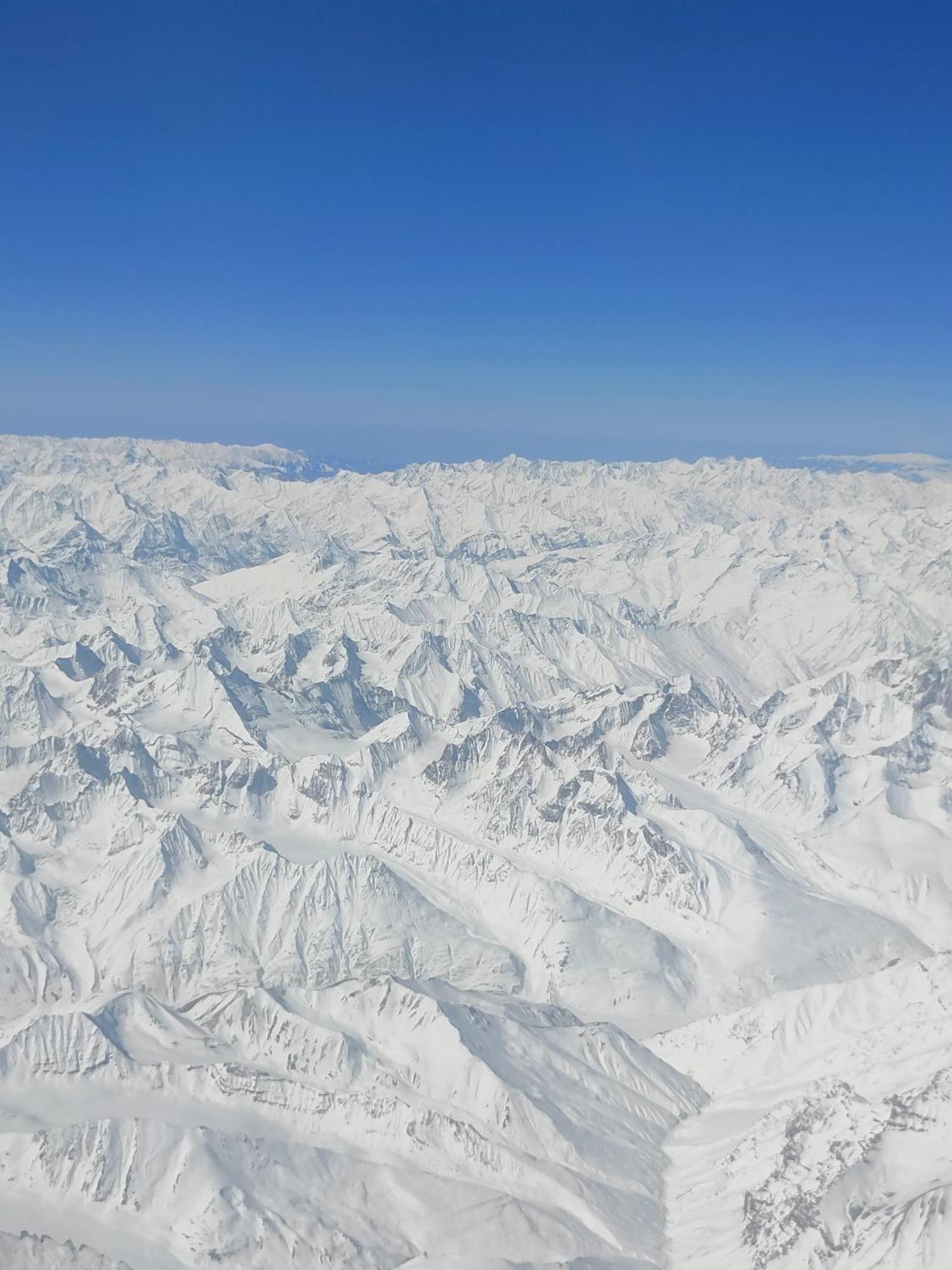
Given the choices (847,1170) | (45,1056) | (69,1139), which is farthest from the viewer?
(45,1056)

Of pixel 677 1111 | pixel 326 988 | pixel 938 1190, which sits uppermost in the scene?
pixel 938 1190

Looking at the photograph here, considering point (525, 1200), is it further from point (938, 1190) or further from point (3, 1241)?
point (3, 1241)

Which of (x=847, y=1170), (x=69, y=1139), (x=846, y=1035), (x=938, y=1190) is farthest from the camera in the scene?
(x=846, y=1035)

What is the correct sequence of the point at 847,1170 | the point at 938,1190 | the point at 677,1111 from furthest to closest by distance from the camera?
the point at 677,1111 < the point at 847,1170 < the point at 938,1190

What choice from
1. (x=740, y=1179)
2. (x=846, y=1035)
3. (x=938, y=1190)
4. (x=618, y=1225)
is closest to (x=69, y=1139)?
(x=618, y=1225)

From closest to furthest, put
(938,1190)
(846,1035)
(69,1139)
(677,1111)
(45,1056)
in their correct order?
(938,1190)
(69,1139)
(45,1056)
(677,1111)
(846,1035)

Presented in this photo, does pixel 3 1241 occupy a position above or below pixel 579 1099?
above

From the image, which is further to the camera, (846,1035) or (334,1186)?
(846,1035)

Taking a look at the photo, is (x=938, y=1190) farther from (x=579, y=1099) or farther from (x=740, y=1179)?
(x=579, y=1099)

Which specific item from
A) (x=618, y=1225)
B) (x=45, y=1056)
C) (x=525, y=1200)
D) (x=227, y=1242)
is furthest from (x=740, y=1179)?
(x=45, y=1056)
